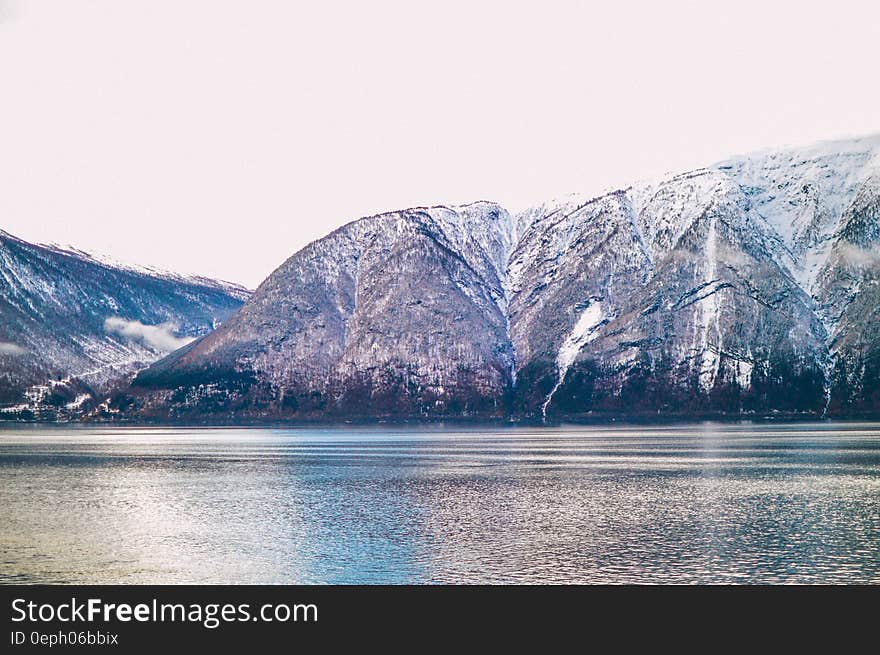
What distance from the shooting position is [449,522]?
66.4 metres

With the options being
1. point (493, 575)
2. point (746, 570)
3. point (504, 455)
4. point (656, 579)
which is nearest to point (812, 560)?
point (746, 570)

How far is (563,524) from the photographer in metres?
64.9

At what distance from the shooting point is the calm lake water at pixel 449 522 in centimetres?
5000

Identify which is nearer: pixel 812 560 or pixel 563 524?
pixel 812 560

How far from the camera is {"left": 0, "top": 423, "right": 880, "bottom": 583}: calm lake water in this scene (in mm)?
50000

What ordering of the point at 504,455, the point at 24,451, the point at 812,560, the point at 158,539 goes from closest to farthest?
the point at 812,560
the point at 158,539
the point at 504,455
the point at 24,451
